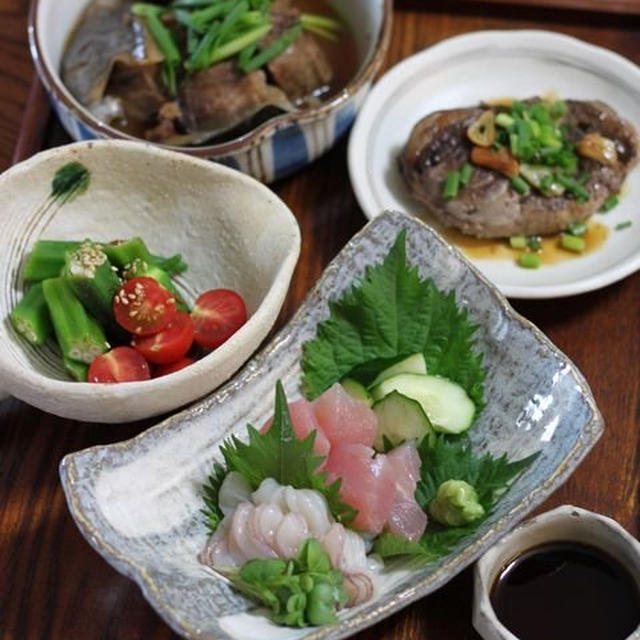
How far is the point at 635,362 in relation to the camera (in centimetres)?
228

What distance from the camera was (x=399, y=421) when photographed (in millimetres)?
1935

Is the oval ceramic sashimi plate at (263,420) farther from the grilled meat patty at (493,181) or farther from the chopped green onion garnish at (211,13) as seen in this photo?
the chopped green onion garnish at (211,13)

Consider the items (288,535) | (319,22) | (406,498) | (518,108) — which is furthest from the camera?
(319,22)

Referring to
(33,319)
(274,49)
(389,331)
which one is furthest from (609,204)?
(33,319)

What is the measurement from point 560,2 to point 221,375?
60.7 inches

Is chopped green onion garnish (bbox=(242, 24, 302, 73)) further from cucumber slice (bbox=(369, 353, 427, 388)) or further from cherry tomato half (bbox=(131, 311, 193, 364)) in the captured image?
cucumber slice (bbox=(369, 353, 427, 388))

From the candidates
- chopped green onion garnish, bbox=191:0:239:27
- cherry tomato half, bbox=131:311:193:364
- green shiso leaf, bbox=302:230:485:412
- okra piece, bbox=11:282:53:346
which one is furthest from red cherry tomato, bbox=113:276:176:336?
chopped green onion garnish, bbox=191:0:239:27

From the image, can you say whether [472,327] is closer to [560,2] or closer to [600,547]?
[600,547]

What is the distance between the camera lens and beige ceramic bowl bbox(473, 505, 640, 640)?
5.82 ft

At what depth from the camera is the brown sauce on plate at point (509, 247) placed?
2.46 metres

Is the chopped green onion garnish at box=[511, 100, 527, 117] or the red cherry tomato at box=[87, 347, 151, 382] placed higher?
the chopped green onion garnish at box=[511, 100, 527, 117]

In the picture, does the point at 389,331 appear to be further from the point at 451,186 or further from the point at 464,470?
the point at 451,186

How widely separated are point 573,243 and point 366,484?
94cm

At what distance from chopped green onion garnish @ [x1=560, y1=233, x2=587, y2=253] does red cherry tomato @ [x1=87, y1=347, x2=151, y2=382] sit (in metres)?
1.03
